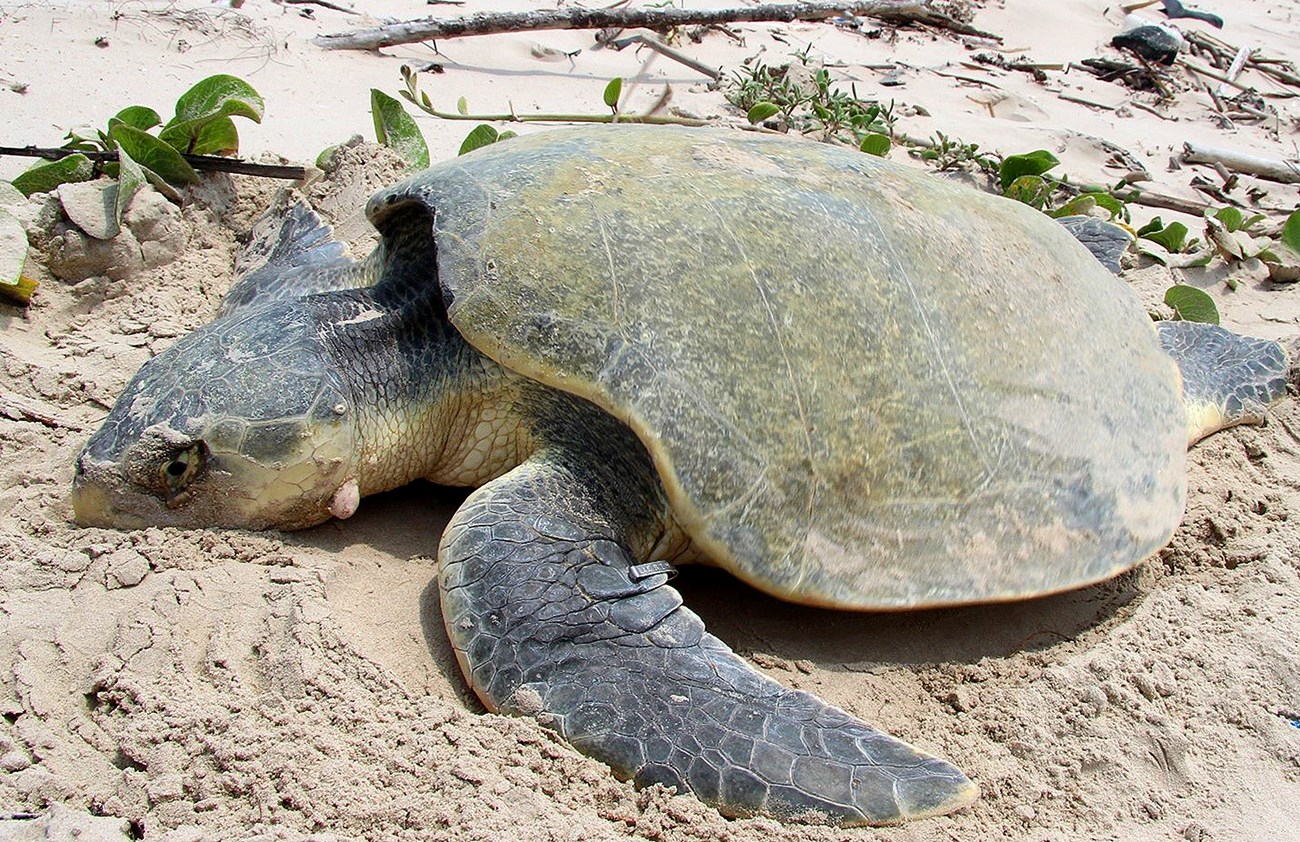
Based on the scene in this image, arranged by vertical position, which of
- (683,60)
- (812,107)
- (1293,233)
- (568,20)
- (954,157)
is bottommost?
(1293,233)

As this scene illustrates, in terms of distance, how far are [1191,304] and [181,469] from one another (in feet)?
8.72

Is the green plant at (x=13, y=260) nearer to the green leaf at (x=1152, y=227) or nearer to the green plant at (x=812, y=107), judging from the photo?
the green plant at (x=812, y=107)

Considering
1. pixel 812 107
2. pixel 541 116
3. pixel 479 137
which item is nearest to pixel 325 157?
pixel 479 137

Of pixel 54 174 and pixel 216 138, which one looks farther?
pixel 216 138

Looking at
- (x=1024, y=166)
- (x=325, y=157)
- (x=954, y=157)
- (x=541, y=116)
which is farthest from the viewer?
(x=954, y=157)

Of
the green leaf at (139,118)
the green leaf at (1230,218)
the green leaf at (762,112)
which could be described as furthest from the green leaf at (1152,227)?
the green leaf at (139,118)

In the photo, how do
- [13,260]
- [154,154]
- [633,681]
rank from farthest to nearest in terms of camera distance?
[154,154]
[13,260]
[633,681]

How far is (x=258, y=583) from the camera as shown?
1.66 m

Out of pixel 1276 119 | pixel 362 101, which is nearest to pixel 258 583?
pixel 362 101

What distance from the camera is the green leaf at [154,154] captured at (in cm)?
264

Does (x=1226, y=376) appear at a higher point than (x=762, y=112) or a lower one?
lower

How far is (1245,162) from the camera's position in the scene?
13.0ft

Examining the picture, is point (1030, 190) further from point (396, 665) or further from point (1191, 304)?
point (396, 665)

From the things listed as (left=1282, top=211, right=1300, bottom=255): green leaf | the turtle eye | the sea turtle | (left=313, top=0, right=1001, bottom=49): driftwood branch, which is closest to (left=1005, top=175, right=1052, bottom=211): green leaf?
(left=1282, top=211, right=1300, bottom=255): green leaf
